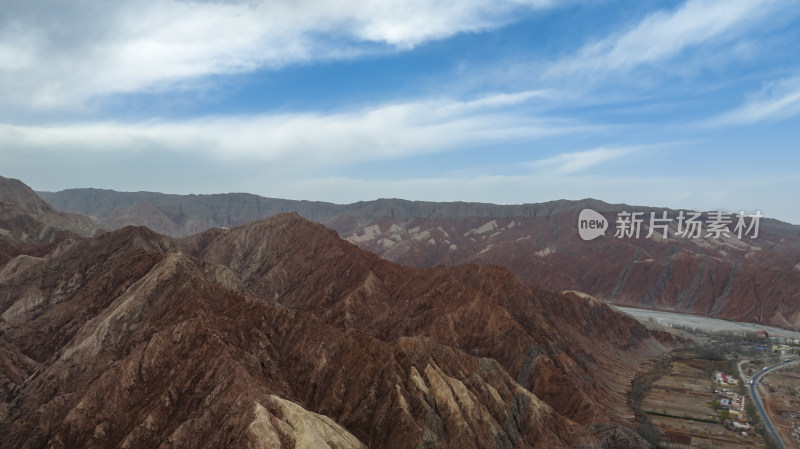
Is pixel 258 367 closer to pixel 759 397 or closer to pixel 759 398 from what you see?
pixel 759 398

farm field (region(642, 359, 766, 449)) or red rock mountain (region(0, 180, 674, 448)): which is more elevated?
red rock mountain (region(0, 180, 674, 448))

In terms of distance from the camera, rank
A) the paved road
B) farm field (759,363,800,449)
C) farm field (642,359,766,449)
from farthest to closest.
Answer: farm field (759,363,800,449), the paved road, farm field (642,359,766,449)

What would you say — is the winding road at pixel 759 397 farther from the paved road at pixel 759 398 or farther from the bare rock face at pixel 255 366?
the bare rock face at pixel 255 366

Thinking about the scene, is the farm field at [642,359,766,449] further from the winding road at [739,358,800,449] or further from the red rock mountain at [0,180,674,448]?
the red rock mountain at [0,180,674,448]

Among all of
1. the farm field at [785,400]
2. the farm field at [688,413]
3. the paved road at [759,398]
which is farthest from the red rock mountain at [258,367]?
the farm field at [785,400]

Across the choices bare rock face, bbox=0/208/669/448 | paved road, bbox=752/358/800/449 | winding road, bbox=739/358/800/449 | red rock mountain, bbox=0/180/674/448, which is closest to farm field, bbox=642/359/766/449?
paved road, bbox=752/358/800/449

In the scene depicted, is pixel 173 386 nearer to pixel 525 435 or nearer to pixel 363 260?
pixel 525 435

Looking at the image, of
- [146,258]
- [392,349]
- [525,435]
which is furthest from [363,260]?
[525,435]
